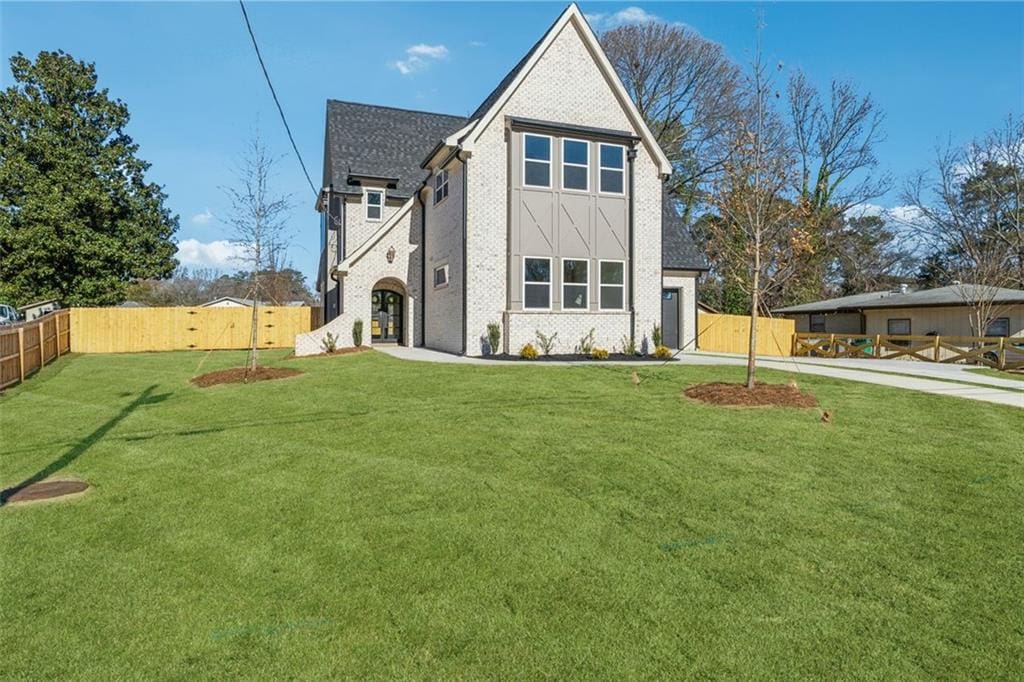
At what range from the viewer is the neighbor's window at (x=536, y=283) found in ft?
54.0

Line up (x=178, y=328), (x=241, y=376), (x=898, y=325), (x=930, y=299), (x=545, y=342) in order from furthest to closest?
(x=898, y=325), (x=930, y=299), (x=178, y=328), (x=545, y=342), (x=241, y=376)

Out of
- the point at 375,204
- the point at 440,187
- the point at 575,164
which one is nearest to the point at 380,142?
the point at 375,204

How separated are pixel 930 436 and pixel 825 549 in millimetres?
4499

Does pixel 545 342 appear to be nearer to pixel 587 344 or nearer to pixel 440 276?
pixel 587 344

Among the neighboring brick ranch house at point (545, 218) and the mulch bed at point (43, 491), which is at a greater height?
the neighboring brick ranch house at point (545, 218)

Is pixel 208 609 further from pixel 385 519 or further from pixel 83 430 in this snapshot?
pixel 83 430

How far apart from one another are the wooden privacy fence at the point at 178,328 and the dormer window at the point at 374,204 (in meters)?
7.17

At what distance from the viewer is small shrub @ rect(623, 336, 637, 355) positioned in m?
17.0

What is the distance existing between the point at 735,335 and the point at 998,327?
1162 cm

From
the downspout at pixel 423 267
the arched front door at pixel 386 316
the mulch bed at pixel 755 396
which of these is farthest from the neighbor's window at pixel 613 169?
the arched front door at pixel 386 316

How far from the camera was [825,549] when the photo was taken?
4082 mm

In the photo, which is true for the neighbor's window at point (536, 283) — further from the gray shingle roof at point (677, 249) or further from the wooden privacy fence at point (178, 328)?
the wooden privacy fence at point (178, 328)

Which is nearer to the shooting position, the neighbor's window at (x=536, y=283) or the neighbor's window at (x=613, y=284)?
the neighbor's window at (x=536, y=283)

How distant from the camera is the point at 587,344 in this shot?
16719 mm
